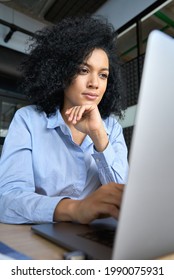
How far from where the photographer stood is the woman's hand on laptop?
47cm

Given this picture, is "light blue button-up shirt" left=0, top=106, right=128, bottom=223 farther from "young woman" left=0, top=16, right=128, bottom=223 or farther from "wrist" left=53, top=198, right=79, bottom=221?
"wrist" left=53, top=198, right=79, bottom=221

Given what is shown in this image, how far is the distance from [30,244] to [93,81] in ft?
2.51

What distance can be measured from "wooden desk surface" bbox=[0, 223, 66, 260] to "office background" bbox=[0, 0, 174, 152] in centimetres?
163

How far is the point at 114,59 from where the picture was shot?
131cm

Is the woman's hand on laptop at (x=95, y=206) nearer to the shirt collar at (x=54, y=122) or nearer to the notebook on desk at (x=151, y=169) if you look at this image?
the notebook on desk at (x=151, y=169)

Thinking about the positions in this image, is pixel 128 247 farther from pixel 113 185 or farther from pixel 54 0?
pixel 54 0

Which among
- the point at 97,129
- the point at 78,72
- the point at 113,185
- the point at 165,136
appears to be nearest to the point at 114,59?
the point at 78,72

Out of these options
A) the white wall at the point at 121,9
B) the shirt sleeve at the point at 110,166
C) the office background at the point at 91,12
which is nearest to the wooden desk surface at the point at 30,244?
the shirt sleeve at the point at 110,166

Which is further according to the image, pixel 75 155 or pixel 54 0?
pixel 54 0

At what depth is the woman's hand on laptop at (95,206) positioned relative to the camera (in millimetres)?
465

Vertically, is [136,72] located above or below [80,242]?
above

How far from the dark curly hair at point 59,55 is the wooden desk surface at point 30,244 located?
606mm

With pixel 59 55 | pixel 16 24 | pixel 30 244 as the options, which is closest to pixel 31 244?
pixel 30 244

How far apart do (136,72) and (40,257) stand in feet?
7.03
